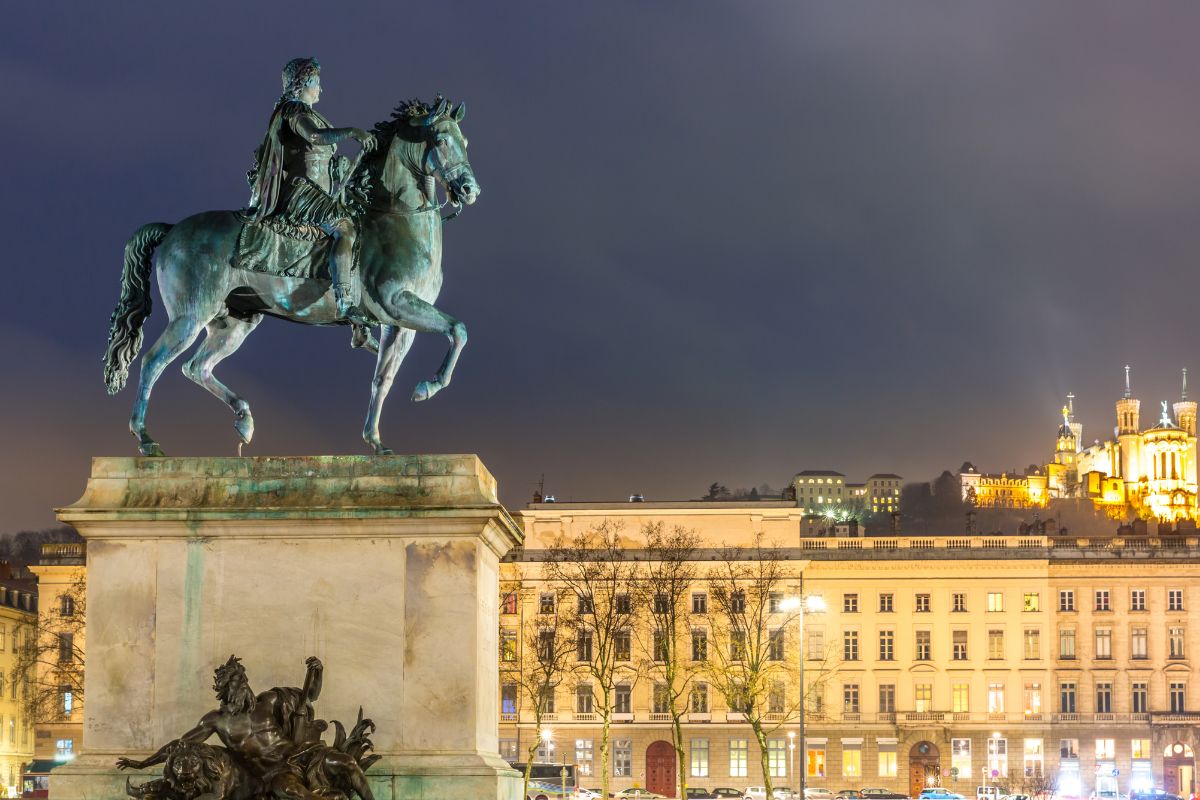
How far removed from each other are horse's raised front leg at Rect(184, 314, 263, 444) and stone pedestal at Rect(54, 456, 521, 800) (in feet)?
4.83

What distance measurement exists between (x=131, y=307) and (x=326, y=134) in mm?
2322

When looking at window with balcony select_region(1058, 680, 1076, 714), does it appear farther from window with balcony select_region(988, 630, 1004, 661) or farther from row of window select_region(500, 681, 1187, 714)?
window with balcony select_region(988, 630, 1004, 661)

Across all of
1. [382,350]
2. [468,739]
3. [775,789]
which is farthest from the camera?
[775,789]

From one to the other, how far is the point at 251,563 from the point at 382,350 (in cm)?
231

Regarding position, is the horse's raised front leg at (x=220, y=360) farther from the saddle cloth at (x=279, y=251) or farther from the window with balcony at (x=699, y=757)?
the window with balcony at (x=699, y=757)

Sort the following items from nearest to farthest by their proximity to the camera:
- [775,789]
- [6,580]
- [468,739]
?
[468,739], [775,789], [6,580]

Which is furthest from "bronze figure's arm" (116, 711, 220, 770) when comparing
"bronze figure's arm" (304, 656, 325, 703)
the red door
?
the red door

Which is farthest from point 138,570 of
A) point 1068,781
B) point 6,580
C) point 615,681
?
point 6,580

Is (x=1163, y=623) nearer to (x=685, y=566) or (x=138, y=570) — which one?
(x=685, y=566)

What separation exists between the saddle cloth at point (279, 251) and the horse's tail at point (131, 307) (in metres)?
0.86

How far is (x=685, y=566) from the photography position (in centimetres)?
9738

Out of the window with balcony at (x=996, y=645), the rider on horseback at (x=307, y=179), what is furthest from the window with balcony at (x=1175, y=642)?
the rider on horseback at (x=307, y=179)

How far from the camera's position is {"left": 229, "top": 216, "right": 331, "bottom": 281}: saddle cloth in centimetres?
1611

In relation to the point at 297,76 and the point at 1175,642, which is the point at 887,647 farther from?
the point at 297,76
